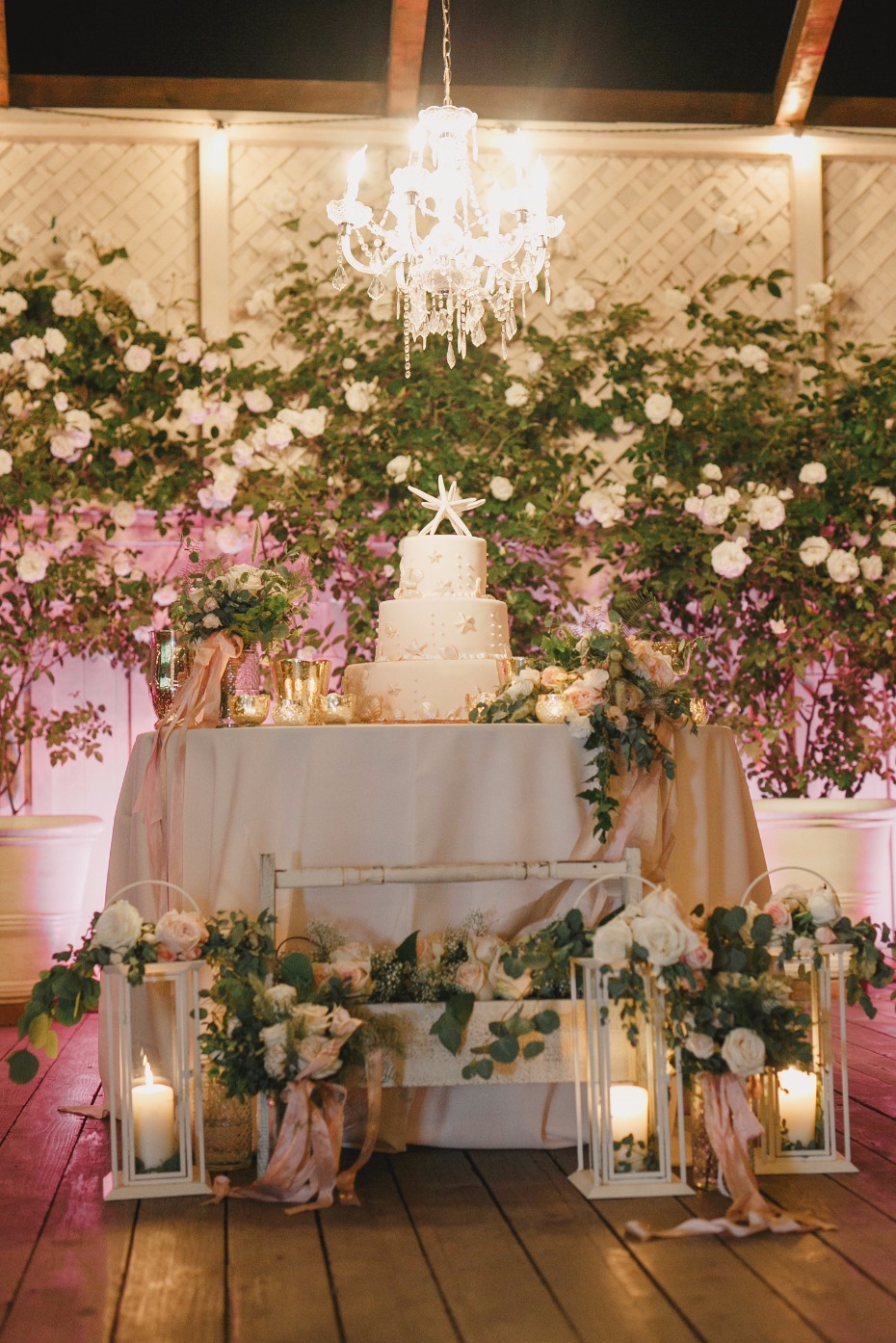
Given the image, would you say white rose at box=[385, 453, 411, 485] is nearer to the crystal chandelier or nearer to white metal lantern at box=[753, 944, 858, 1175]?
the crystal chandelier

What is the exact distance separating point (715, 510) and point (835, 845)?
4.40ft

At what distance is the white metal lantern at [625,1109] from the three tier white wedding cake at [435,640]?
104cm

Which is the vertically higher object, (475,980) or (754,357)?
(754,357)

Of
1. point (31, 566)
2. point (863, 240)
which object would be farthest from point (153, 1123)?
point (863, 240)

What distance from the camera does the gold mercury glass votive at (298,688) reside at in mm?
3279

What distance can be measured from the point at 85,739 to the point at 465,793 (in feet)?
8.83

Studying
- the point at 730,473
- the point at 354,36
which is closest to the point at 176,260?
the point at 354,36

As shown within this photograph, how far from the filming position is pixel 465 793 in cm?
289

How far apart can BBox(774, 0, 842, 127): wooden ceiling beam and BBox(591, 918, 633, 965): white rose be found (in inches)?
167

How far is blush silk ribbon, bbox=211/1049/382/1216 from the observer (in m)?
2.51

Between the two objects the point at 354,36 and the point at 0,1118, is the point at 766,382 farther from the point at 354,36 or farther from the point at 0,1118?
the point at 0,1118

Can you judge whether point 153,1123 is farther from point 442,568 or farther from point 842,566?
point 842,566

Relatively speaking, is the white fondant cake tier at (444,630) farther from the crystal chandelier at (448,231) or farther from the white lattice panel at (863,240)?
the white lattice panel at (863,240)

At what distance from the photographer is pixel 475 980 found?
8.78 feet
